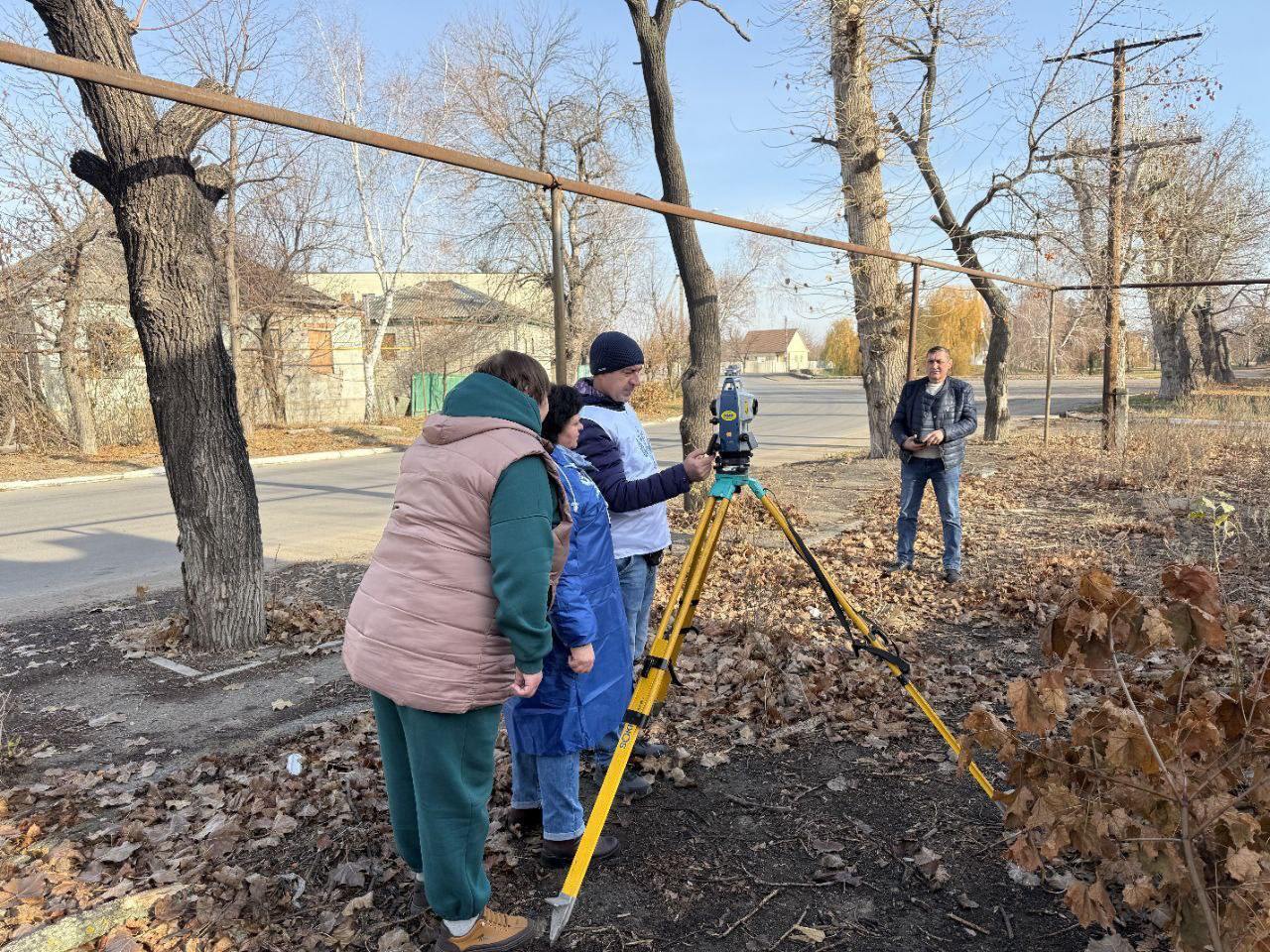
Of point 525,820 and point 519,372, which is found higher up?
point 519,372

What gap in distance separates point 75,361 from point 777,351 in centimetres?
10126

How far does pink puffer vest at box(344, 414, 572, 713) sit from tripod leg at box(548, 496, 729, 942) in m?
0.58

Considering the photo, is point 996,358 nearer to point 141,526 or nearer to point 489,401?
point 141,526

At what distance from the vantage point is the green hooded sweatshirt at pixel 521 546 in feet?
7.14

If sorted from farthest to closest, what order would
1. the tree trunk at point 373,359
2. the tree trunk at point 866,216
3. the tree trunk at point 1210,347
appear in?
the tree trunk at point 1210,347
the tree trunk at point 373,359
the tree trunk at point 866,216

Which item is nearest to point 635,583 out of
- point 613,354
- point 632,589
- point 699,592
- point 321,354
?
point 632,589

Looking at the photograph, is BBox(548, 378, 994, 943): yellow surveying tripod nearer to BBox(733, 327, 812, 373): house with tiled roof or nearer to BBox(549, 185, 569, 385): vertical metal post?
BBox(549, 185, 569, 385): vertical metal post

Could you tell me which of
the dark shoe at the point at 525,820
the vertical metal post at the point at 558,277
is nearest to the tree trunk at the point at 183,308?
the vertical metal post at the point at 558,277

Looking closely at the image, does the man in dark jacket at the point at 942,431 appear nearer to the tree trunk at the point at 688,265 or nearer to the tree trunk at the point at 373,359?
the tree trunk at the point at 688,265

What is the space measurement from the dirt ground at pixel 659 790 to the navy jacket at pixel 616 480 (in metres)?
1.27

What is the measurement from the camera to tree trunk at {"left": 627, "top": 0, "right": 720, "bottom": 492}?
338 inches

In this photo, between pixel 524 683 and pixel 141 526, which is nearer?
pixel 524 683

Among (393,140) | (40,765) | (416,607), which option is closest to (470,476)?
(416,607)

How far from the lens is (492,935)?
2.52m
